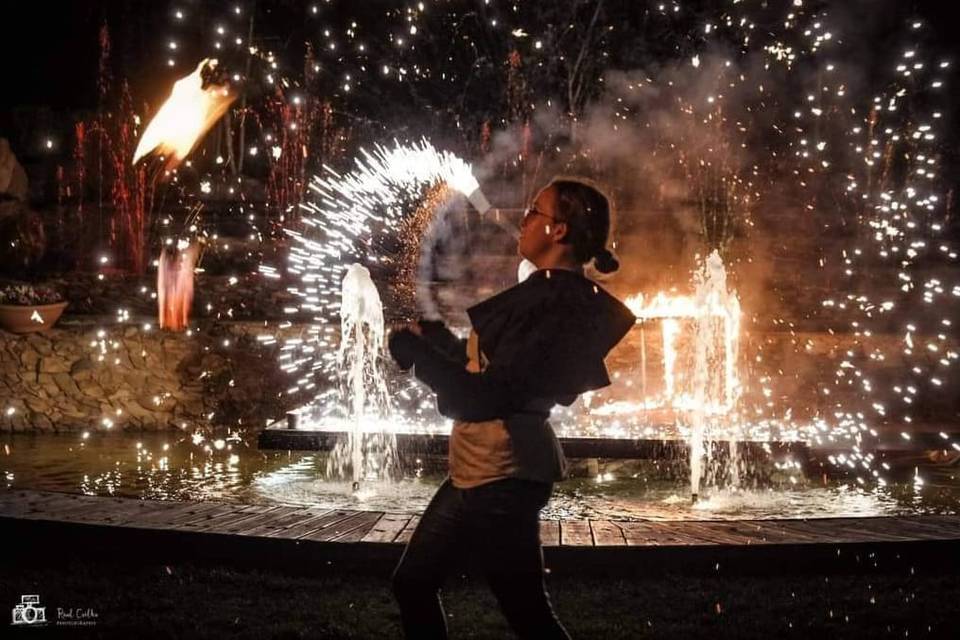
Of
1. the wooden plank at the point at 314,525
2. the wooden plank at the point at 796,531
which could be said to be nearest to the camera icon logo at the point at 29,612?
the wooden plank at the point at 314,525

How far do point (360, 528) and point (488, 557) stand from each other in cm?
240

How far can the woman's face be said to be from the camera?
2.84 metres

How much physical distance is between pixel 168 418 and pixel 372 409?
2.48 meters

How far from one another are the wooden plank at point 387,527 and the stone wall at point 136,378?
6748 mm

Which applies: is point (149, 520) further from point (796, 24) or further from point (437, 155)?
point (796, 24)

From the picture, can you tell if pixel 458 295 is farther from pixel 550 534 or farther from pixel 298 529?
pixel 550 534

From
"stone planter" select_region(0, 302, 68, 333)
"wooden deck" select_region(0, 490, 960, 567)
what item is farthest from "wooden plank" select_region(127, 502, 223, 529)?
"stone planter" select_region(0, 302, 68, 333)

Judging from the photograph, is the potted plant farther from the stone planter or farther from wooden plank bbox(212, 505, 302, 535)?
wooden plank bbox(212, 505, 302, 535)

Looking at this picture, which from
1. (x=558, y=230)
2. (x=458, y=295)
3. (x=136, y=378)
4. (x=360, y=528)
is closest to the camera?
(x=558, y=230)

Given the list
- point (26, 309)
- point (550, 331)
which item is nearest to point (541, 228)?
point (550, 331)

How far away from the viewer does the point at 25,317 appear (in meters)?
11.4

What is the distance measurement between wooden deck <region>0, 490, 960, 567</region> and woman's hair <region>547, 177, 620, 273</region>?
7.17 feet

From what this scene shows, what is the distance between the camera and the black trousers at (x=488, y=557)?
2609mm

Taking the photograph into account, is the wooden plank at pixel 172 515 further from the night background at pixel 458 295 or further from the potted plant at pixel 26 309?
the potted plant at pixel 26 309
